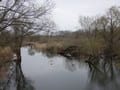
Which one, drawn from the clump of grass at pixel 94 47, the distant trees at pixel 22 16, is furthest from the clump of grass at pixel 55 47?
the distant trees at pixel 22 16

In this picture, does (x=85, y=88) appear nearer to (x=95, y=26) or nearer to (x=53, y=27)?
(x=53, y=27)

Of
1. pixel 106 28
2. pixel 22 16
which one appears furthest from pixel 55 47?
pixel 22 16

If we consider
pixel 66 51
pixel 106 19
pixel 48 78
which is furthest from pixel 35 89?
pixel 66 51

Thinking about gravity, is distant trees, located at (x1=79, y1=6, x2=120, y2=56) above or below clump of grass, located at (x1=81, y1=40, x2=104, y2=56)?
above

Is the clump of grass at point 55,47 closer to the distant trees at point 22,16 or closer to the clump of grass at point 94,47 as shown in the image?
the clump of grass at point 94,47

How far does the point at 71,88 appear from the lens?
7395 millimetres

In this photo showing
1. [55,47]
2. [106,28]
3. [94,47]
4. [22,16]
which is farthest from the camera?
[55,47]

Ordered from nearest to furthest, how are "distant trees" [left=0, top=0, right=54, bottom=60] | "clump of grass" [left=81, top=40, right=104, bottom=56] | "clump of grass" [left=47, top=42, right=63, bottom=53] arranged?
"distant trees" [left=0, top=0, right=54, bottom=60]
"clump of grass" [left=81, top=40, right=104, bottom=56]
"clump of grass" [left=47, top=42, right=63, bottom=53]

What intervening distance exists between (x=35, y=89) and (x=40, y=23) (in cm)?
458

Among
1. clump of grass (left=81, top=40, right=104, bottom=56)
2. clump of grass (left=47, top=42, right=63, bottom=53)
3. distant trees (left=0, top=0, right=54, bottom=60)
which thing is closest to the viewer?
distant trees (left=0, top=0, right=54, bottom=60)

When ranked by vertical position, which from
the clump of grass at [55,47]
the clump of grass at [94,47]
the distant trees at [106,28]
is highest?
the distant trees at [106,28]

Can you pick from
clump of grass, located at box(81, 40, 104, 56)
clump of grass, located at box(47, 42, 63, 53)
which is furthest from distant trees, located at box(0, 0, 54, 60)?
clump of grass, located at box(47, 42, 63, 53)

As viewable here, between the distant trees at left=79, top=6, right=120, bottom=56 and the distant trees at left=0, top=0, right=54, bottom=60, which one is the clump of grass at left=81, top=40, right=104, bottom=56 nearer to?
the distant trees at left=79, top=6, right=120, bottom=56

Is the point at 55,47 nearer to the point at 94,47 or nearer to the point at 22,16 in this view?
the point at 94,47
